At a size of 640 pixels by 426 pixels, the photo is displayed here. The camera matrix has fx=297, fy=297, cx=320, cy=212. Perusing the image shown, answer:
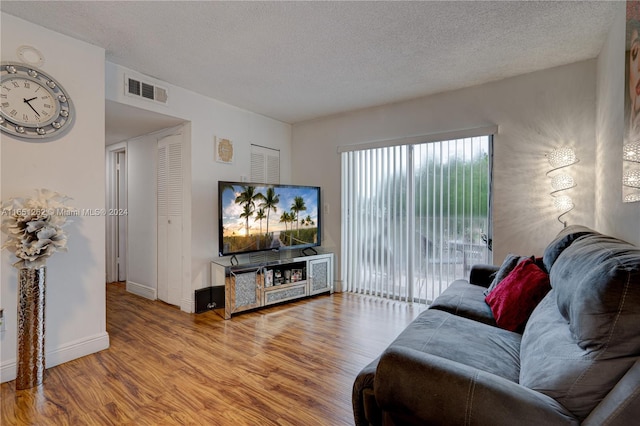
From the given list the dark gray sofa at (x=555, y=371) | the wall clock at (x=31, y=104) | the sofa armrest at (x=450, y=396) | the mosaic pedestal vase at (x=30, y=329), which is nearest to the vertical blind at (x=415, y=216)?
the dark gray sofa at (x=555, y=371)

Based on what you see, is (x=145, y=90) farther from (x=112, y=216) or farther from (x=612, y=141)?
(x=612, y=141)

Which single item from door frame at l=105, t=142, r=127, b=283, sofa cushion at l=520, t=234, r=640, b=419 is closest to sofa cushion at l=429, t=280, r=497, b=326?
sofa cushion at l=520, t=234, r=640, b=419

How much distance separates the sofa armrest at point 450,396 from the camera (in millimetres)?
929

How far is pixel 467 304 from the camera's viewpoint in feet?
7.07

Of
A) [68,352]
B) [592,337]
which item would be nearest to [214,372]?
[68,352]

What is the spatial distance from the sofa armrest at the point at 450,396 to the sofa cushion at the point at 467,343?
0.32 meters

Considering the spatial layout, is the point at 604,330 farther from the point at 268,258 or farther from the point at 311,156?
the point at 311,156

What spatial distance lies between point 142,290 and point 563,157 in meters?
5.10

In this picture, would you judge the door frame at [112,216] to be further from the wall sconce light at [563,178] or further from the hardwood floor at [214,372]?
the wall sconce light at [563,178]

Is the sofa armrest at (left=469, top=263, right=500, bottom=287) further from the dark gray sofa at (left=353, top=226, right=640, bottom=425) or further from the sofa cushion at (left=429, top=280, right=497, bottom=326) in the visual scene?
the dark gray sofa at (left=353, top=226, right=640, bottom=425)

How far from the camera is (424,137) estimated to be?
356 centimetres

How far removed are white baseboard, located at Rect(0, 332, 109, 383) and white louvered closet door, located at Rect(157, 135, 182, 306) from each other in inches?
44.7

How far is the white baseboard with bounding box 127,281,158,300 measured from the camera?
3920 mm

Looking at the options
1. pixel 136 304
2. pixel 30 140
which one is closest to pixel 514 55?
pixel 30 140
